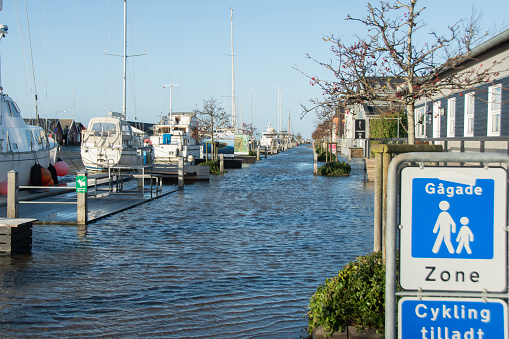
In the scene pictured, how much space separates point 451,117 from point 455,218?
2280cm

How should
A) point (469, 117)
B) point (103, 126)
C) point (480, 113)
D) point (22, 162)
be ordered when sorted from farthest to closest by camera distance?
point (103, 126)
point (469, 117)
point (22, 162)
point (480, 113)

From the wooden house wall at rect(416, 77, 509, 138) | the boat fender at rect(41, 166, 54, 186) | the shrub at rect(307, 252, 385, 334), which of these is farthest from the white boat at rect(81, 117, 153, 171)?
the shrub at rect(307, 252, 385, 334)

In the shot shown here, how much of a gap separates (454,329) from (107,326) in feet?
13.3

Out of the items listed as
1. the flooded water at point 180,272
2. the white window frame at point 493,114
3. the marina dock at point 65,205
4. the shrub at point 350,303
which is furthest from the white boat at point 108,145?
the shrub at point 350,303

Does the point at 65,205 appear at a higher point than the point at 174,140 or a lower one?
lower

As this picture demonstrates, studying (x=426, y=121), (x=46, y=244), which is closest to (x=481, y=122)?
(x=426, y=121)

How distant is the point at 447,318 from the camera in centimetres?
295

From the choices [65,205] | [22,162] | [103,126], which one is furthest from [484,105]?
[103,126]

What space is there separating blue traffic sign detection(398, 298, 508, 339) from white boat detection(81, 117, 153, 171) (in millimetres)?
27244

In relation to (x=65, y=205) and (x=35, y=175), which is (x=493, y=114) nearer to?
(x=65, y=205)

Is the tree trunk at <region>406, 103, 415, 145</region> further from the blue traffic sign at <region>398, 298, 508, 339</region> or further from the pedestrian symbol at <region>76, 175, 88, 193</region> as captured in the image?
the pedestrian symbol at <region>76, 175, 88, 193</region>

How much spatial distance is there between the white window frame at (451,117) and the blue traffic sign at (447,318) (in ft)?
72.2

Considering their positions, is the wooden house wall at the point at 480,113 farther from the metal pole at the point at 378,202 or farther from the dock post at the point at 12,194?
the dock post at the point at 12,194

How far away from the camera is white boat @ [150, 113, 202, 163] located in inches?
1695
